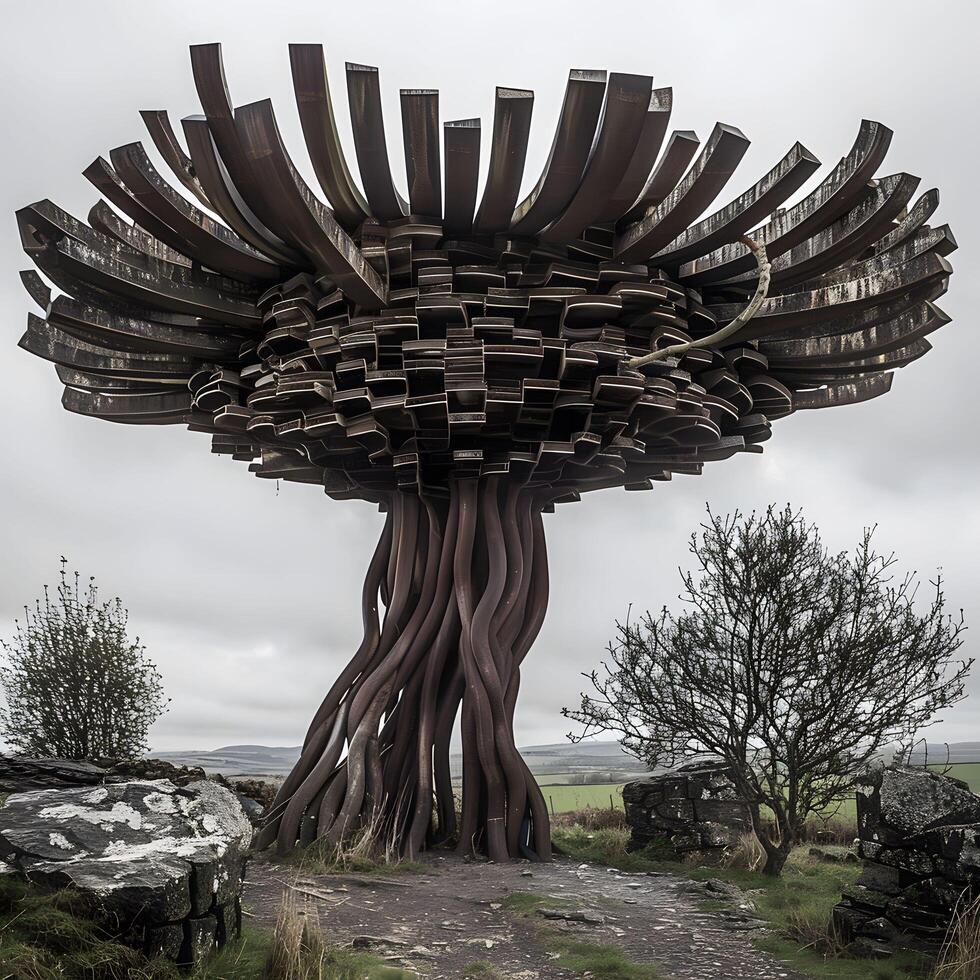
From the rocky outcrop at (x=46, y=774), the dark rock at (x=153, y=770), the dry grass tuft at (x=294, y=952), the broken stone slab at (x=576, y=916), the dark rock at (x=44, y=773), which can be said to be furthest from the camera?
the dark rock at (x=153, y=770)

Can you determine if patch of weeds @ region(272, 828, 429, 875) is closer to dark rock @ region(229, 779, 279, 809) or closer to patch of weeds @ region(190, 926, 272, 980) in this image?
patch of weeds @ region(190, 926, 272, 980)

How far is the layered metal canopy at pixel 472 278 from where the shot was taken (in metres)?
8.36

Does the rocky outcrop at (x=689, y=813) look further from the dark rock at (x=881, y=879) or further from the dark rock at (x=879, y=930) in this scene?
the dark rock at (x=879, y=930)

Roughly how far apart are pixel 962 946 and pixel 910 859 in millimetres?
965

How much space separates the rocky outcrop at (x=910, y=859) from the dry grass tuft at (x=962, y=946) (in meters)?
0.11

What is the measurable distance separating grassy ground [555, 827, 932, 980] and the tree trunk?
4.91 ft

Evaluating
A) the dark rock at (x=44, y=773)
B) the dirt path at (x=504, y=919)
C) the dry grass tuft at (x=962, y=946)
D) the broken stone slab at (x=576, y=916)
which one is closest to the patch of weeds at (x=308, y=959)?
the dirt path at (x=504, y=919)

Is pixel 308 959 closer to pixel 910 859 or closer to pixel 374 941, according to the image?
pixel 374 941

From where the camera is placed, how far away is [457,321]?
944cm

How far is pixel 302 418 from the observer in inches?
387

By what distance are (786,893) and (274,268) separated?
810 cm

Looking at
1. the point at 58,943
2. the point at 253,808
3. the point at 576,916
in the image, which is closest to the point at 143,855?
the point at 58,943

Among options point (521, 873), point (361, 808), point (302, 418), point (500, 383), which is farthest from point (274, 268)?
point (521, 873)

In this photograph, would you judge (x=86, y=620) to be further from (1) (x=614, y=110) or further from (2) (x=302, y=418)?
(1) (x=614, y=110)
